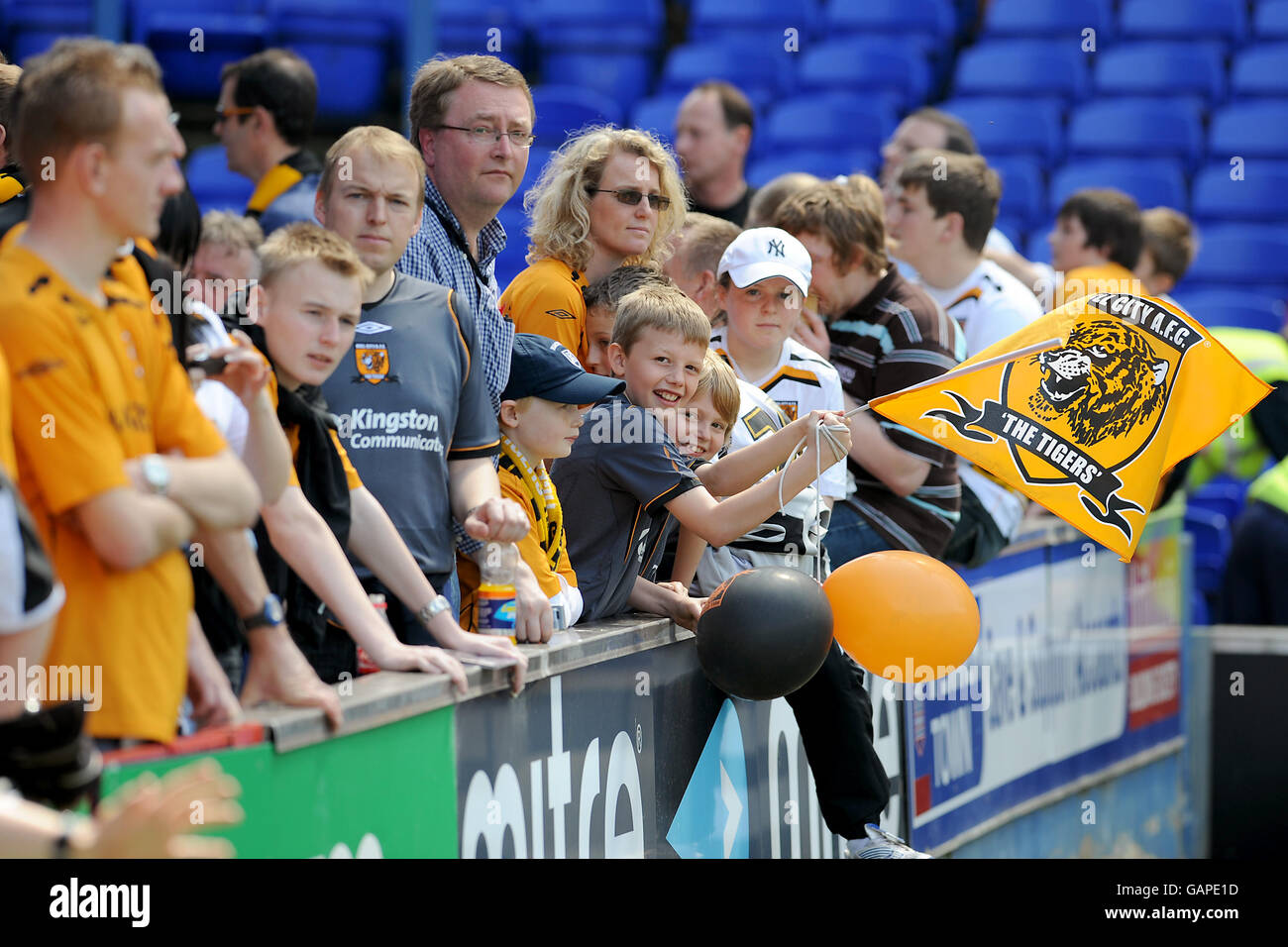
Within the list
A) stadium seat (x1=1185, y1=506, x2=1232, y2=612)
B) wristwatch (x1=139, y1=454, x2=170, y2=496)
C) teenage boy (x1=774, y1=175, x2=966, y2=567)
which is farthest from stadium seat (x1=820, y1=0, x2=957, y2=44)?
wristwatch (x1=139, y1=454, x2=170, y2=496)

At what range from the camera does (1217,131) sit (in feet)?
40.9

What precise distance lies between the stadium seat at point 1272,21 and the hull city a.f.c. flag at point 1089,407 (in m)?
8.58

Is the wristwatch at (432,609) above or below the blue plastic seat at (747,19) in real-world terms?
below

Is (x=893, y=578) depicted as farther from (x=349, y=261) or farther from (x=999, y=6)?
(x=999, y=6)

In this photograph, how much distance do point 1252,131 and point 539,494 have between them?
944cm

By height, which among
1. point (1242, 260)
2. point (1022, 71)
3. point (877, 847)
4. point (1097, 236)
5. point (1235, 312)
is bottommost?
point (877, 847)

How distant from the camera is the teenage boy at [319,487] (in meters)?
3.42

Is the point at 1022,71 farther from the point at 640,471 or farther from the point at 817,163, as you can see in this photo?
the point at 640,471

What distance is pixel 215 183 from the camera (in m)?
10.5

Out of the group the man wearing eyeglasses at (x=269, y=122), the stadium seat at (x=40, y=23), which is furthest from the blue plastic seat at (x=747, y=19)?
the man wearing eyeglasses at (x=269, y=122)

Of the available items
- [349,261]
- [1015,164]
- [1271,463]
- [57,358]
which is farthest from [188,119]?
[57,358]

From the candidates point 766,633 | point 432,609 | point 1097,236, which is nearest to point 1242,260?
point 1097,236

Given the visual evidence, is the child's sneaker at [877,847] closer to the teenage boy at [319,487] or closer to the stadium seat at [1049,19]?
the teenage boy at [319,487]

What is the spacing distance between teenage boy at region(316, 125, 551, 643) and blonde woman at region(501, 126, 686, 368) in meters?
0.78
